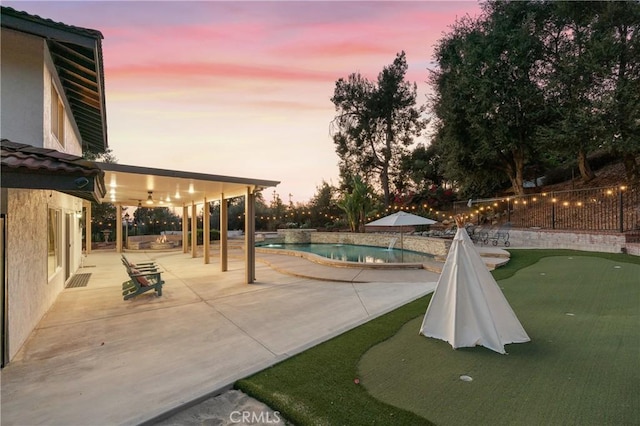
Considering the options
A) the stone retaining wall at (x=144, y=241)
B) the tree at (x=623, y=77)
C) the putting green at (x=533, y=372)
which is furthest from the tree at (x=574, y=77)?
the stone retaining wall at (x=144, y=241)

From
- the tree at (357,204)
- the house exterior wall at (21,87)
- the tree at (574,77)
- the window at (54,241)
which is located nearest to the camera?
the house exterior wall at (21,87)

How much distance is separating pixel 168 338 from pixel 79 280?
7499 millimetres

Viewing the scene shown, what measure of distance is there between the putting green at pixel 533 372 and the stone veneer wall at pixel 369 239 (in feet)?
29.1

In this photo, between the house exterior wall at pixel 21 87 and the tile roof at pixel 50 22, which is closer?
the tile roof at pixel 50 22

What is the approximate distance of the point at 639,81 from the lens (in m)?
15.7

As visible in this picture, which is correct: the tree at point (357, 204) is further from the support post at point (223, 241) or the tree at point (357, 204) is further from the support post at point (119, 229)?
the support post at point (119, 229)

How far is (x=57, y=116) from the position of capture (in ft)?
24.5

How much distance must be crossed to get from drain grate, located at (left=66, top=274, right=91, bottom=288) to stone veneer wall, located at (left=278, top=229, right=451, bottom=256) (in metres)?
13.3

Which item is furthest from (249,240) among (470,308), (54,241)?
(470,308)

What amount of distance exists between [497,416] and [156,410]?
3.26m

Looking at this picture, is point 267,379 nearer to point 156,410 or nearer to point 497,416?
point 156,410

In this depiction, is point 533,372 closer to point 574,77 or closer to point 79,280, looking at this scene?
point 79,280

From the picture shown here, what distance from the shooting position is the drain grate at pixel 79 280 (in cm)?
982

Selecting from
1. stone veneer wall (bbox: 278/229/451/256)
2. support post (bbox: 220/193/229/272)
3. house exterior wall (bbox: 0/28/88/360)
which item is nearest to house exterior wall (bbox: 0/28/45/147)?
house exterior wall (bbox: 0/28/88/360)
